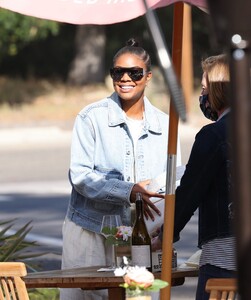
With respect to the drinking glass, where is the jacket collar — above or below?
A: above

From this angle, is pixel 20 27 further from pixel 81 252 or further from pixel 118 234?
pixel 118 234

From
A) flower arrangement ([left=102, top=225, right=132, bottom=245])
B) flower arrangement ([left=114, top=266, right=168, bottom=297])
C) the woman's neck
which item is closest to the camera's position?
flower arrangement ([left=114, top=266, right=168, bottom=297])

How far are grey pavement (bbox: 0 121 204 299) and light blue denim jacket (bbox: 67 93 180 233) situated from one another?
3282 millimetres

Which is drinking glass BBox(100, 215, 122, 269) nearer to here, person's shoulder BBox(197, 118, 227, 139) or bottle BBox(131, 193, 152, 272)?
bottle BBox(131, 193, 152, 272)

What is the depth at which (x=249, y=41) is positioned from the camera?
112 inches

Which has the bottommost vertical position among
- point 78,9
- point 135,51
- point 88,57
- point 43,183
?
point 43,183

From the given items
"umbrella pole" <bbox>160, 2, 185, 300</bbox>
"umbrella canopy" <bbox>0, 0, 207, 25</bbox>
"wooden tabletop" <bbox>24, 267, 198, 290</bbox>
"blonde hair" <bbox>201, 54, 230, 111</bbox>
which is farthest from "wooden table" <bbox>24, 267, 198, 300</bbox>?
"umbrella canopy" <bbox>0, 0, 207, 25</bbox>

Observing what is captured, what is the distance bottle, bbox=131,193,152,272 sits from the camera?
Answer: 5.66m

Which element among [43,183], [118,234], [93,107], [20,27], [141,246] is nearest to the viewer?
[141,246]

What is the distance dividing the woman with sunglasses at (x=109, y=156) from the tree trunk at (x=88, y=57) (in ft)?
97.9

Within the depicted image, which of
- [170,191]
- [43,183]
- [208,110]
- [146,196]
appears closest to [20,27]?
[43,183]

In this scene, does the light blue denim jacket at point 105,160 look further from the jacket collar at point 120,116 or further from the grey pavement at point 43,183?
the grey pavement at point 43,183

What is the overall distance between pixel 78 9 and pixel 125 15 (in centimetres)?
27

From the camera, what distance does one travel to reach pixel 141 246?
18.5ft
